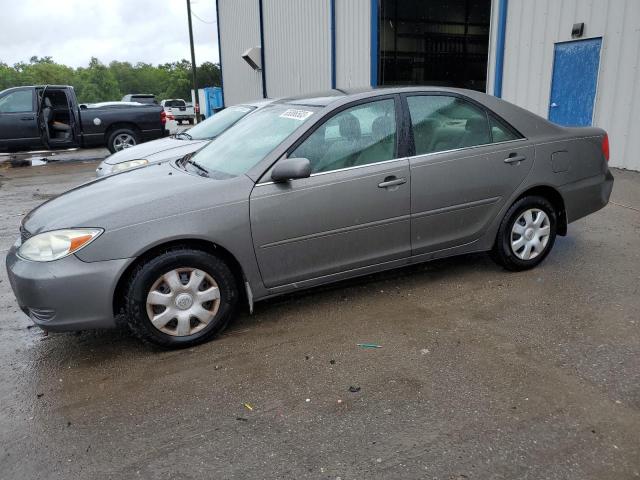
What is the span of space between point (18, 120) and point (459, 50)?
16419 mm

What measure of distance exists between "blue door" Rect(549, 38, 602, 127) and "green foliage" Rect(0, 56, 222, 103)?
81.4 meters

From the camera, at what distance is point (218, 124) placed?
7.95 m

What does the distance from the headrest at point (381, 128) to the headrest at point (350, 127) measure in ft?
0.42

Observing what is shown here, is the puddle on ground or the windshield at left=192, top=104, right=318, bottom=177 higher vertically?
the windshield at left=192, top=104, right=318, bottom=177

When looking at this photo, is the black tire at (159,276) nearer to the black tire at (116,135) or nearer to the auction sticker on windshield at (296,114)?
the auction sticker on windshield at (296,114)

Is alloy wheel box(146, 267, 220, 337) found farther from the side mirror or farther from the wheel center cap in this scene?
the side mirror

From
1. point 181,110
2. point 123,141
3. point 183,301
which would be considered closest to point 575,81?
point 183,301

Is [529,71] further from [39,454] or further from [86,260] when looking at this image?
[39,454]

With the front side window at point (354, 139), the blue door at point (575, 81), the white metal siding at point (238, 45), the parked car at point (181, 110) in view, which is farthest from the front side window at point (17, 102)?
the parked car at point (181, 110)

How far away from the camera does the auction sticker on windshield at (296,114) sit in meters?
3.90

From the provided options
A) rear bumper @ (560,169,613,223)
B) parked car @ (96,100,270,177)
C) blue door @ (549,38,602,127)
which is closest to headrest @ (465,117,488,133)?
rear bumper @ (560,169,613,223)

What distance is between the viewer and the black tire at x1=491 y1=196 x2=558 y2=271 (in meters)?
4.44

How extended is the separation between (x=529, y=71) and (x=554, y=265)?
701cm

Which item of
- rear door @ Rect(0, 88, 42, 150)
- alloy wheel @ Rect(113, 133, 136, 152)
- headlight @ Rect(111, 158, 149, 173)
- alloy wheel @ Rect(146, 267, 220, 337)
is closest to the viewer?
alloy wheel @ Rect(146, 267, 220, 337)
